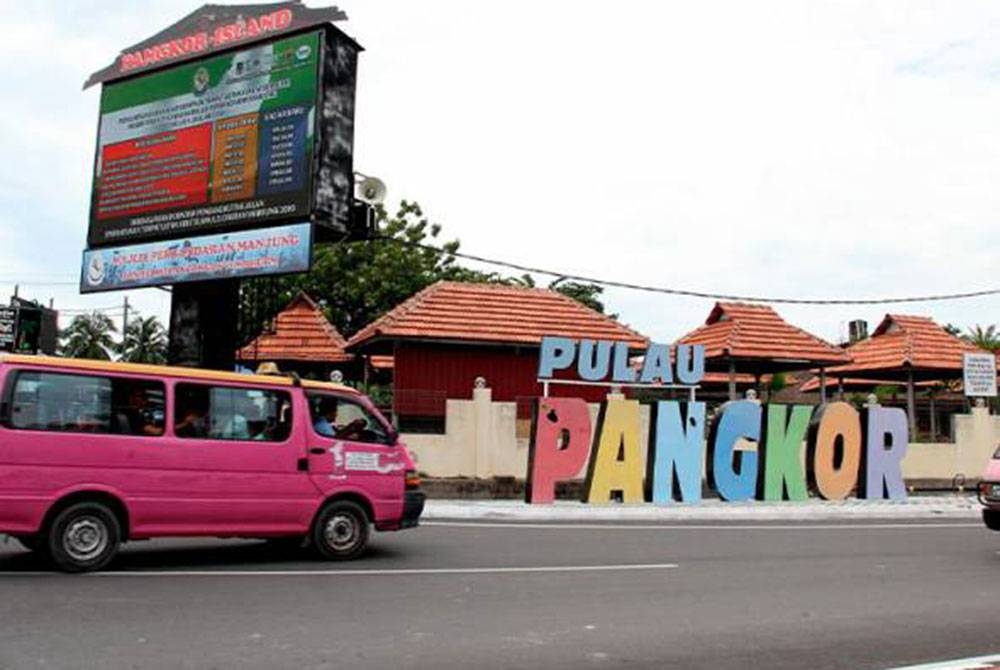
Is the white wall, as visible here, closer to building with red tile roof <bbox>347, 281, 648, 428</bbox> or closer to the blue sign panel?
the blue sign panel

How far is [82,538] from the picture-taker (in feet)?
29.3

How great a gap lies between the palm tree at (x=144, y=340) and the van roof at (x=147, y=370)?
49139 millimetres

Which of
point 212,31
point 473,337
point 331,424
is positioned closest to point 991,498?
point 331,424

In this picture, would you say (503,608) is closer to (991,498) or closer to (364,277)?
(991,498)

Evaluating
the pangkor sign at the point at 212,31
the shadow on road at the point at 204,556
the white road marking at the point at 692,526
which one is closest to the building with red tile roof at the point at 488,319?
the pangkor sign at the point at 212,31

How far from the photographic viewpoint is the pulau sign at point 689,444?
18500mm

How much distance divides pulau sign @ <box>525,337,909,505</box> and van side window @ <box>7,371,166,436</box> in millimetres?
9779

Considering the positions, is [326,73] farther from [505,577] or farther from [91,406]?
[505,577]

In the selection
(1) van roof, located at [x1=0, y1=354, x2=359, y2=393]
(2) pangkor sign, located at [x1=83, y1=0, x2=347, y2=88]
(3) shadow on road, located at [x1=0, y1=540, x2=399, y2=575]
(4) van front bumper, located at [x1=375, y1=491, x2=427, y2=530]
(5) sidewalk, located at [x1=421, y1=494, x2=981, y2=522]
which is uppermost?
(2) pangkor sign, located at [x1=83, y1=0, x2=347, y2=88]

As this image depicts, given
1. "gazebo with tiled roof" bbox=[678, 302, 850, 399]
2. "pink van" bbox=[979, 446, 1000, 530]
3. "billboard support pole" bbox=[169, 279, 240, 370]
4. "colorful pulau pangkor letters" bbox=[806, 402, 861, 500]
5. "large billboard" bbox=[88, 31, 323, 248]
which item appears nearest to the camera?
"pink van" bbox=[979, 446, 1000, 530]

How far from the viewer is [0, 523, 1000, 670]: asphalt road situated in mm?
6188

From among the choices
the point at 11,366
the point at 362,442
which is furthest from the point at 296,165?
the point at 11,366

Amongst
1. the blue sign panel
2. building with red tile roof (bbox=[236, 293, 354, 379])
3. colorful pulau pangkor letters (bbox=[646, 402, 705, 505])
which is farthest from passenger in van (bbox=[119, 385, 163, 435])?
building with red tile roof (bbox=[236, 293, 354, 379])

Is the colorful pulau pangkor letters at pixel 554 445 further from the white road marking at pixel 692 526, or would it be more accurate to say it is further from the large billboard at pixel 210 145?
the large billboard at pixel 210 145
